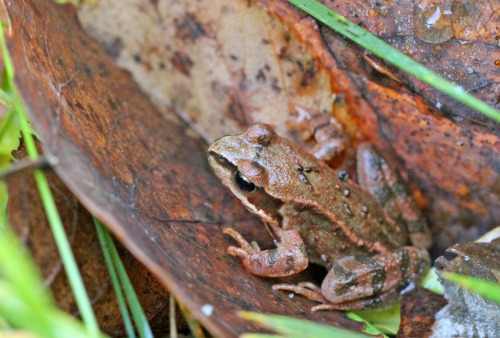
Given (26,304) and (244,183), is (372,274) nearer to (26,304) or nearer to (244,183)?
(244,183)

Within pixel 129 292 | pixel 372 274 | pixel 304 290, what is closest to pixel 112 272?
pixel 129 292

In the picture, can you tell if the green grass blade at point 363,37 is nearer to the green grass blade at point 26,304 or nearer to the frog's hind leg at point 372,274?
the frog's hind leg at point 372,274

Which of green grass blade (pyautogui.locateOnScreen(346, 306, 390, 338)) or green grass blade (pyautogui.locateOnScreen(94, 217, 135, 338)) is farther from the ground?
green grass blade (pyautogui.locateOnScreen(94, 217, 135, 338))

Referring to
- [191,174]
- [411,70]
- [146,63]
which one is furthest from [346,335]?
[146,63]

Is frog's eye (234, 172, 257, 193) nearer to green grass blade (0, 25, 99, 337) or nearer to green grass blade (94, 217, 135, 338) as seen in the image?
green grass blade (94, 217, 135, 338)

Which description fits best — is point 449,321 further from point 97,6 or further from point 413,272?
point 97,6

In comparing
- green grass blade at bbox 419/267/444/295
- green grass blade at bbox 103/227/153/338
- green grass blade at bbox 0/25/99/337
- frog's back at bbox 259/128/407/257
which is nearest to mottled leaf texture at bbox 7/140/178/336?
green grass blade at bbox 103/227/153/338

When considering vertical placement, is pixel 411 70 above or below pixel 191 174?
above
